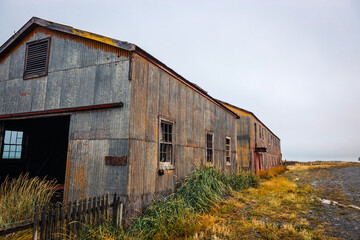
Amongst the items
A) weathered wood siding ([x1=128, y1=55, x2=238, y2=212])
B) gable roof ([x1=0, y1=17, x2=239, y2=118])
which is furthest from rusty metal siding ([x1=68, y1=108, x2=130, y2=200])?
gable roof ([x1=0, y1=17, x2=239, y2=118])

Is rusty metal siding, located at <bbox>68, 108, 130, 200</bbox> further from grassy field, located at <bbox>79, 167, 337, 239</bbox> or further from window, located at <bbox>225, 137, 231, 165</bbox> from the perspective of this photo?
window, located at <bbox>225, 137, 231, 165</bbox>

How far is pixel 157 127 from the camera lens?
7176 millimetres

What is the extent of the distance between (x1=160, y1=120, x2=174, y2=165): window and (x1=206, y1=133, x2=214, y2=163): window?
362cm

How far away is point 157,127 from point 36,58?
501 centimetres

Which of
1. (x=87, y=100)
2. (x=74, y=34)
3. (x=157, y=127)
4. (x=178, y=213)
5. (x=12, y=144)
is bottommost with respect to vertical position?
(x=178, y=213)

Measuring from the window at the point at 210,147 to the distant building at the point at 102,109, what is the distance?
100cm

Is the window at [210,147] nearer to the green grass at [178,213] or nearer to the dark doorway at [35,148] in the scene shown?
the green grass at [178,213]

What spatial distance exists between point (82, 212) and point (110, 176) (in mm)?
1209

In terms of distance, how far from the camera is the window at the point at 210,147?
36.7ft

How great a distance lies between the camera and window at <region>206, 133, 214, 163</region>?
1118 centimetres

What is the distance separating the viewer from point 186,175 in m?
8.75

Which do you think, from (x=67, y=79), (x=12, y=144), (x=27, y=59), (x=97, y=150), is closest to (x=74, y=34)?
(x=67, y=79)

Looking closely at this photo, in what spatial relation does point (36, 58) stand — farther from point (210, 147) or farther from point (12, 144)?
point (210, 147)

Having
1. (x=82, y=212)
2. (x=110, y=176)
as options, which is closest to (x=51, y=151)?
(x=110, y=176)
